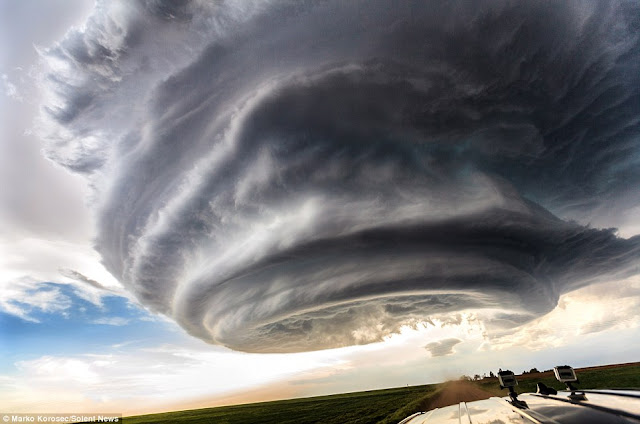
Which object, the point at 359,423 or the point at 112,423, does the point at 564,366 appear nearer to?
the point at 359,423

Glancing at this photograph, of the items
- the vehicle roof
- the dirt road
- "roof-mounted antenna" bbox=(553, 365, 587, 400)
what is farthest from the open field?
the vehicle roof

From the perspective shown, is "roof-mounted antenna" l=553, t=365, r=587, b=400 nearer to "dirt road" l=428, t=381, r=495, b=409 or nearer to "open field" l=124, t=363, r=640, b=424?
"open field" l=124, t=363, r=640, b=424

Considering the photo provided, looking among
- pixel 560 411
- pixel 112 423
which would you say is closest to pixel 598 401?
pixel 560 411

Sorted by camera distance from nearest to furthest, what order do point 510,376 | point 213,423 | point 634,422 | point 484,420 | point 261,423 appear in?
1. point 634,422
2. point 484,420
3. point 510,376
4. point 261,423
5. point 213,423

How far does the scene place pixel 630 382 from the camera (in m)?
43.6

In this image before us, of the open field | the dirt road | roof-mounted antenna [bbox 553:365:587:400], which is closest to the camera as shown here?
roof-mounted antenna [bbox 553:365:587:400]

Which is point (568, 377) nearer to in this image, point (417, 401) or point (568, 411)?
point (568, 411)

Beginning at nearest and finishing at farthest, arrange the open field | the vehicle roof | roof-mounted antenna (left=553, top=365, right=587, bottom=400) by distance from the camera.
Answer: the vehicle roof
roof-mounted antenna (left=553, top=365, right=587, bottom=400)
the open field

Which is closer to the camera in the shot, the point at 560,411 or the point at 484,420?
the point at 560,411

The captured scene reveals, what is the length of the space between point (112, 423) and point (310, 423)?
477 ft

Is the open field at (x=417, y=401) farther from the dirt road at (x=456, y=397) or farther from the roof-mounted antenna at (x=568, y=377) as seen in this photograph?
the roof-mounted antenna at (x=568, y=377)

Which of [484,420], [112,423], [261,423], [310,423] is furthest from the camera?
[112,423]

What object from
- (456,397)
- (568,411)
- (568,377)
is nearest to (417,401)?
(456,397)

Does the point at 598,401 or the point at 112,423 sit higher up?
the point at 598,401
